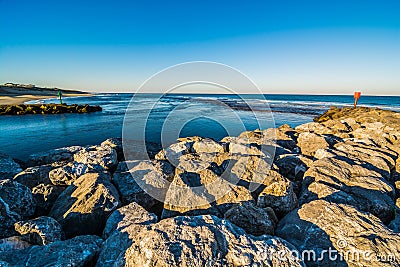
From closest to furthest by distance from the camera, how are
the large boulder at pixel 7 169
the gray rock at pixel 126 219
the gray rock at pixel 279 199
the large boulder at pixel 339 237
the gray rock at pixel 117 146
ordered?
the large boulder at pixel 339 237
the gray rock at pixel 126 219
the gray rock at pixel 279 199
the large boulder at pixel 7 169
the gray rock at pixel 117 146

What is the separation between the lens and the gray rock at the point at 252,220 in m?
3.26

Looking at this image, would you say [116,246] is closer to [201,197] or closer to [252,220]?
[201,197]

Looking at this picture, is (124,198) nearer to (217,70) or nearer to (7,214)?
(7,214)

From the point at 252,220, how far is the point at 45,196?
4.91m

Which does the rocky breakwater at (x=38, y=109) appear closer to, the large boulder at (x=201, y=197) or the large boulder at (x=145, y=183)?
the large boulder at (x=145, y=183)

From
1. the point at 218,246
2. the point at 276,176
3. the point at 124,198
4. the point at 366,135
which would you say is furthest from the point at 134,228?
the point at 366,135

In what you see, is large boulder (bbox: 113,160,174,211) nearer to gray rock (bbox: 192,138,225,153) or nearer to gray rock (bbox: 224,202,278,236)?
gray rock (bbox: 192,138,225,153)

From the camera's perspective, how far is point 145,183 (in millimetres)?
5059

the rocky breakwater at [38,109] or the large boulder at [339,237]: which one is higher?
the rocky breakwater at [38,109]

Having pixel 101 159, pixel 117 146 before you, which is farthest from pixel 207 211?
pixel 117 146

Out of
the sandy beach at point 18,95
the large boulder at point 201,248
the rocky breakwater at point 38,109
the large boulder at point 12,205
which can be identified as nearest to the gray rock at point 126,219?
the large boulder at point 201,248

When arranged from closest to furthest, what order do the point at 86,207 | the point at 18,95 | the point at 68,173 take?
the point at 86,207
the point at 68,173
the point at 18,95

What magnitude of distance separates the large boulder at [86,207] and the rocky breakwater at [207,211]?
0.02 m

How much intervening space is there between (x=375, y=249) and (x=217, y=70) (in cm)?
422
